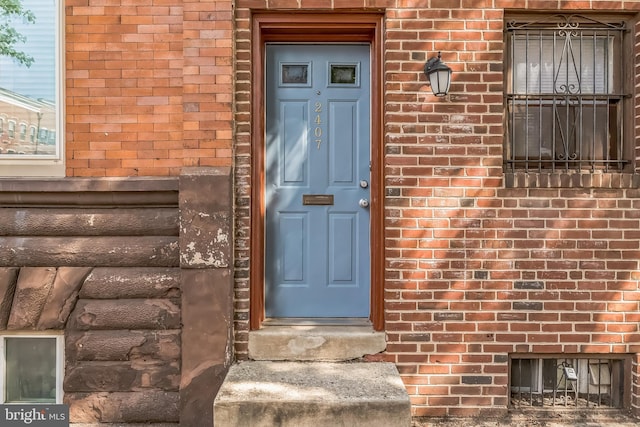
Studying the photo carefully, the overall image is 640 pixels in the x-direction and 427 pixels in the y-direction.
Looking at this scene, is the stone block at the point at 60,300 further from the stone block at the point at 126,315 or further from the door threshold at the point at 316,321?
the door threshold at the point at 316,321

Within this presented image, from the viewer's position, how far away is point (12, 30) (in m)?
3.95

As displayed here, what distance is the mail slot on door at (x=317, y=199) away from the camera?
4.20m

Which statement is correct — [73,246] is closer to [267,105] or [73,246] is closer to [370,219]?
[267,105]

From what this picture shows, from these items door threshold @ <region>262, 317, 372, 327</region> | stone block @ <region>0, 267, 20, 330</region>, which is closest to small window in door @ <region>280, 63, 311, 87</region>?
door threshold @ <region>262, 317, 372, 327</region>

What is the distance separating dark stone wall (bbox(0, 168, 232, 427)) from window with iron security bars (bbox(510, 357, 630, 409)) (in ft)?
7.92

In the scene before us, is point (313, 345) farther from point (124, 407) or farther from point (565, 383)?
point (565, 383)

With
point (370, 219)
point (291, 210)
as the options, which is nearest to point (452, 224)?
point (370, 219)

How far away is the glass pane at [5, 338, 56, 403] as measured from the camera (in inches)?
156

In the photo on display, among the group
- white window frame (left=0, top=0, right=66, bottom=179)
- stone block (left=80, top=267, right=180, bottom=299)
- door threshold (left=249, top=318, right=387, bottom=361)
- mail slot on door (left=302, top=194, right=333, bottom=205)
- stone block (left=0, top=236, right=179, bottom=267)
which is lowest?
door threshold (left=249, top=318, right=387, bottom=361)

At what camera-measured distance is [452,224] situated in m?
3.92

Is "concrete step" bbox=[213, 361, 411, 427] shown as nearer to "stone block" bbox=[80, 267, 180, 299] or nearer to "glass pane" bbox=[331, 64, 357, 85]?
"stone block" bbox=[80, 267, 180, 299]

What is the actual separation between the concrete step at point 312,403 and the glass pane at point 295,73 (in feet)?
7.98

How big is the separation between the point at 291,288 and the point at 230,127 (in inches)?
56.9

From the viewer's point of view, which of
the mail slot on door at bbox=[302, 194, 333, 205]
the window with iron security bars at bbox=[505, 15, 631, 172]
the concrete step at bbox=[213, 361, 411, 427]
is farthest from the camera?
the mail slot on door at bbox=[302, 194, 333, 205]
